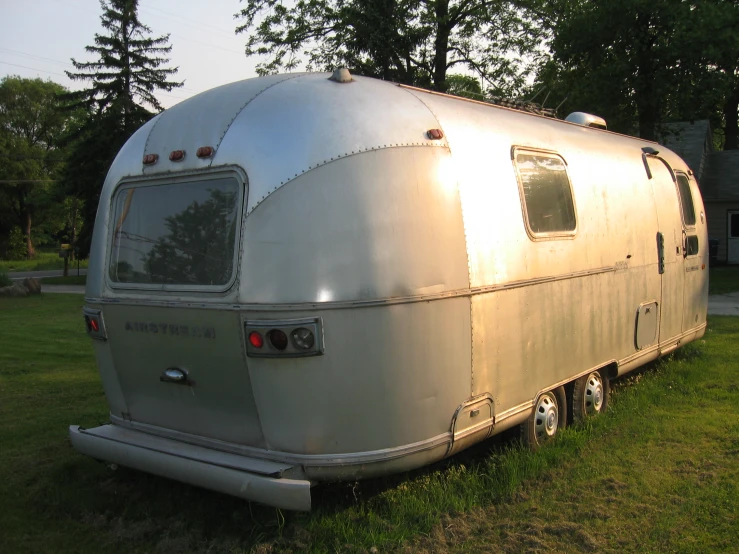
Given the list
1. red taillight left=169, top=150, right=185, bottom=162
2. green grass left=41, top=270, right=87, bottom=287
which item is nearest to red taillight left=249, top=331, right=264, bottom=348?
red taillight left=169, top=150, right=185, bottom=162

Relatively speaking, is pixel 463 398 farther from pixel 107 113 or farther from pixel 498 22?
pixel 107 113

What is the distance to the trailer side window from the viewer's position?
17.0 feet

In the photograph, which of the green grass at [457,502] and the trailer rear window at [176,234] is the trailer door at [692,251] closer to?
the green grass at [457,502]

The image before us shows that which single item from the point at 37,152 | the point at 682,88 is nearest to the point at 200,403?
the point at 682,88

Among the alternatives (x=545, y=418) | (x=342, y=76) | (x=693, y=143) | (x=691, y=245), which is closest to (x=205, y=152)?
(x=342, y=76)

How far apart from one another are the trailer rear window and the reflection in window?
629cm

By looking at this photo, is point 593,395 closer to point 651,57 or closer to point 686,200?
point 686,200

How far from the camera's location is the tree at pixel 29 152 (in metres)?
51.3

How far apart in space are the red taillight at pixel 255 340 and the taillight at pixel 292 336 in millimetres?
23

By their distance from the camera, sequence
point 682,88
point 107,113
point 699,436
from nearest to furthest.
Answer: point 699,436 → point 682,88 → point 107,113

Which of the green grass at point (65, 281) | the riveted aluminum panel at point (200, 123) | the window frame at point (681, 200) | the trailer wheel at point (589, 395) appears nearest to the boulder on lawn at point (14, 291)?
the green grass at point (65, 281)

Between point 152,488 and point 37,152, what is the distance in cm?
5563

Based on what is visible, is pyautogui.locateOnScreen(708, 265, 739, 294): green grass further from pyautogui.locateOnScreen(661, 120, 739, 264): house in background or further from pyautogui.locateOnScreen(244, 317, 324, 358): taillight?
pyautogui.locateOnScreen(244, 317, 324, 358): taillight

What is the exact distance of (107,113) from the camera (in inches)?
1045
